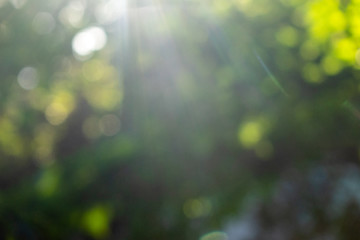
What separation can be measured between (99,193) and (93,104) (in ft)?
6.64

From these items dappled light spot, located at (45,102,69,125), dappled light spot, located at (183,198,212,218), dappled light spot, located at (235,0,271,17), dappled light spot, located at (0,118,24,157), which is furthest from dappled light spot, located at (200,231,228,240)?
dappled light spot, located at (45,102,69,125)

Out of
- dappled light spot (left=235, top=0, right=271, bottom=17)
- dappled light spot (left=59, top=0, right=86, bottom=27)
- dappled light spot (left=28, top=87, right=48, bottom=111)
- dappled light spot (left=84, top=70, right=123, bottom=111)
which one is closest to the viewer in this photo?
dappled light spot (left=235, top=0, right=271, bottom=17)

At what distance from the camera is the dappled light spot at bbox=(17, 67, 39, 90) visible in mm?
4164

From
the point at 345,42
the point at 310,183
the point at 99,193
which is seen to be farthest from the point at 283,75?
the point at 345,42

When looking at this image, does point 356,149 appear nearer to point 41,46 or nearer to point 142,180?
point 142,180

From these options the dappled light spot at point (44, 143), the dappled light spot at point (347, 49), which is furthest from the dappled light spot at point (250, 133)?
the dappled light spot at point (44, 143)

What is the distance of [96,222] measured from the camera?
9.58 feet

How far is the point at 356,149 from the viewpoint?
10.8 ft

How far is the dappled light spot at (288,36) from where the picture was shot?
2.56 m

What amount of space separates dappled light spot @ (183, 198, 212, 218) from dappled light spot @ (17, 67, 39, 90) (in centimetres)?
190

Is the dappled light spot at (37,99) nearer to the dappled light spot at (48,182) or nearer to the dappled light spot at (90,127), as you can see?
the dappled light spot at (90,127)

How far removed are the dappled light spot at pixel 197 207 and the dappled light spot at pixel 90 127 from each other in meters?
2.14

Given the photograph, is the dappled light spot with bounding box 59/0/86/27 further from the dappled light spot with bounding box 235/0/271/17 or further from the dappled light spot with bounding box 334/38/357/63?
the dappled light spot with bounding box 334/38/357/63

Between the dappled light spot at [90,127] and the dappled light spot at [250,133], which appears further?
the dappled light spot at [90,127]
